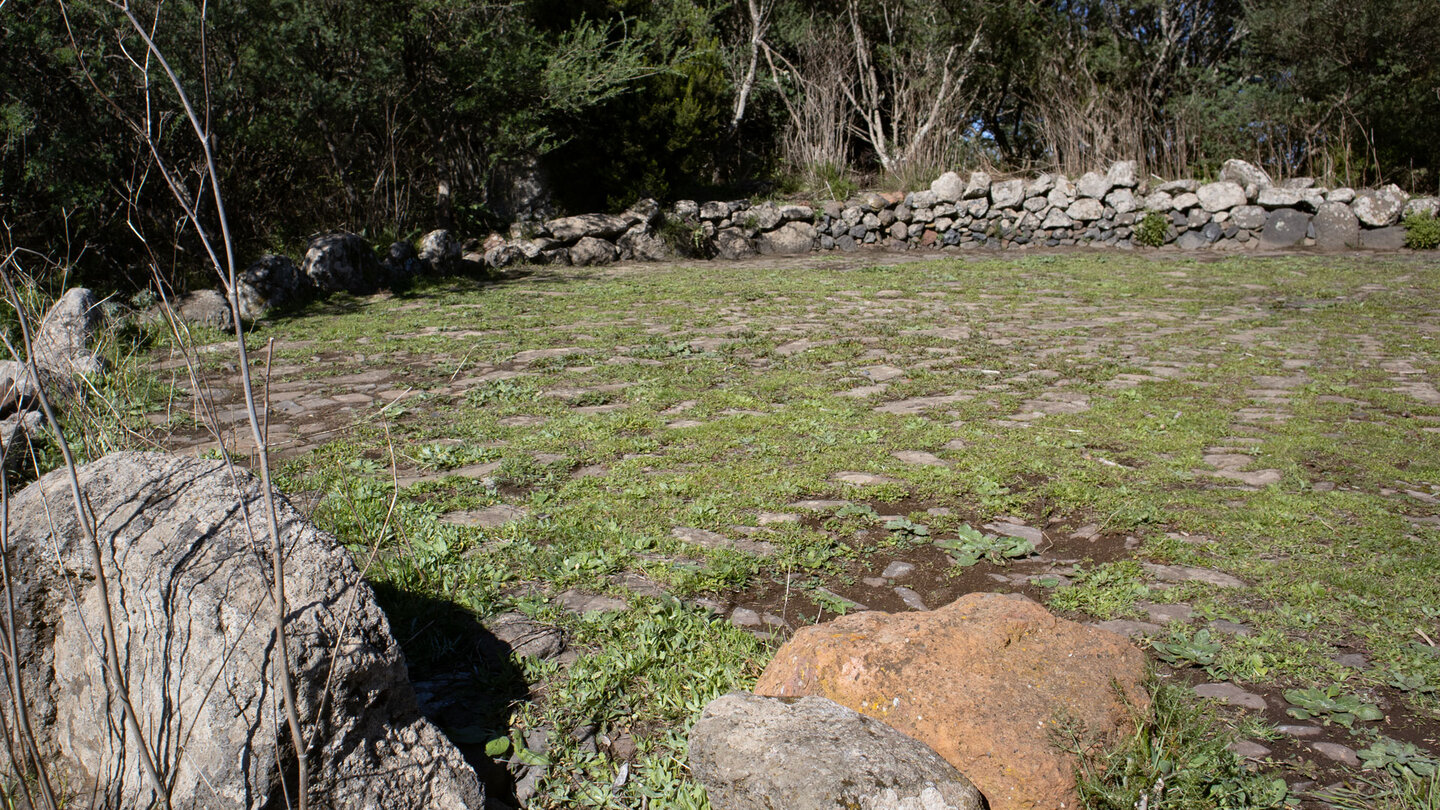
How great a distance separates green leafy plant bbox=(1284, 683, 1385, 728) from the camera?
7.00ft

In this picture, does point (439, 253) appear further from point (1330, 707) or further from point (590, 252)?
point (1330, 707)

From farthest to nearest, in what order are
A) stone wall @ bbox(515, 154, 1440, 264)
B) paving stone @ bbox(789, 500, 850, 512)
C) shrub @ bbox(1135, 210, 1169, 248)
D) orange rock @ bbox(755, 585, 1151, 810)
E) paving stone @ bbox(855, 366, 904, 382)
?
shrub @ bbox(1135, 210, 1169, 248)
stone wall @ bbox(515, 154, 1440, 264)
paving stone @ bbox(855, 366, 904, 382)
paving stone @ bbox(789, 500, 850, 512)
orange rock @ bbox(755, 585, 1151, 810)

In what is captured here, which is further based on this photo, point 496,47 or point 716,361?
point 496,47

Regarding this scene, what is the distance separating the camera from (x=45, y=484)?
1922 millimetres

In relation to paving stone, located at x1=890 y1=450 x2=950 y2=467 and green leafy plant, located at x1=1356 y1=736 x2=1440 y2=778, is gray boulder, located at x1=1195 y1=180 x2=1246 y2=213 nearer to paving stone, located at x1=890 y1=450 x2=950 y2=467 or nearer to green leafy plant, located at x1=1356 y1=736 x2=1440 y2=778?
paving stone, located at x1=890 y1=450 x2=950 y2=467

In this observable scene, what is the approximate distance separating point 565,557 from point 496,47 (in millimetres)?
10439

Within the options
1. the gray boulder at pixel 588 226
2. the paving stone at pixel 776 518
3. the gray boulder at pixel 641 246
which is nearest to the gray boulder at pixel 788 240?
the gray boulder at pixel 641 246

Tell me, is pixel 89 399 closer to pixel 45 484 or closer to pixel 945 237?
pixel 45 484

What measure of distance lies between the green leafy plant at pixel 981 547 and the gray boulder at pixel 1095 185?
485 inches

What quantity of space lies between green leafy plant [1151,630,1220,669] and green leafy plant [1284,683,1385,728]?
0.66 ft

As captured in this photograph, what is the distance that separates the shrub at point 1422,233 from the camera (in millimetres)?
11680

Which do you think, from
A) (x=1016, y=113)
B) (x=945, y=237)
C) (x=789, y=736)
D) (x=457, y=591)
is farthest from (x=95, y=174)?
(x=1016, y=113)

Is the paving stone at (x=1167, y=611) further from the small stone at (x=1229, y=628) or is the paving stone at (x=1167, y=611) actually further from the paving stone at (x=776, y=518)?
the paving stone at (x=776, y=518)

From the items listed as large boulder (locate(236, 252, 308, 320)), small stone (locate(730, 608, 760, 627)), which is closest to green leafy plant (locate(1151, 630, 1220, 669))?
small stone (locate(730, 608, 760, 627))
